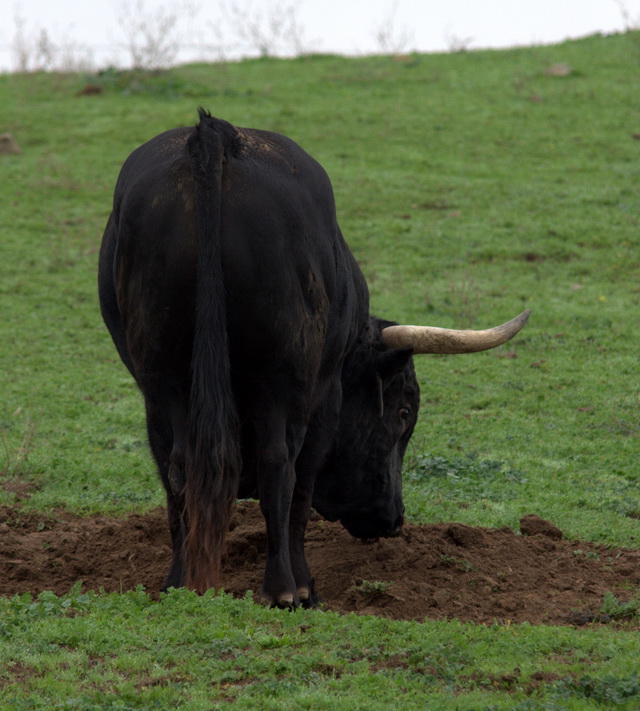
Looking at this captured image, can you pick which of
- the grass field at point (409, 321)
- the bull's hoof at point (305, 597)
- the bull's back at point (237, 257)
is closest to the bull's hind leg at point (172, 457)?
the bull's back at point (237, 257)

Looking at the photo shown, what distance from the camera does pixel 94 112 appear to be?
74.2ft

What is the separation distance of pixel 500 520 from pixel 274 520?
2.48 meters

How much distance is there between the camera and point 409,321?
40.3 ft

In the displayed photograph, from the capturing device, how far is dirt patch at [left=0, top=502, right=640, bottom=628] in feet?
17.9

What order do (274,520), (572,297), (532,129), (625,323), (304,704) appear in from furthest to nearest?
(532,129) → (572,297) → (625,323) → (274,520) → (304,704)

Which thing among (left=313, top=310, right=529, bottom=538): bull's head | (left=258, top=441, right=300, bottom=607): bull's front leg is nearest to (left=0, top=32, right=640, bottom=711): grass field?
(left=258, top=441, right=300, bottom=607): bull's front leg

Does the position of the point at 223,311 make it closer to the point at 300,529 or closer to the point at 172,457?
the point at 172,457

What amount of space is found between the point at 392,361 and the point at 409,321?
603cm

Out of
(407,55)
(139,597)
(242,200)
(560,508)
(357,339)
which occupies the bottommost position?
(560,508)

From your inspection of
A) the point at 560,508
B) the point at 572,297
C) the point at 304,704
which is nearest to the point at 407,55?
the point at 572,297

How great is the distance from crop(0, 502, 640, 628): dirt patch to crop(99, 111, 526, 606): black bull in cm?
57

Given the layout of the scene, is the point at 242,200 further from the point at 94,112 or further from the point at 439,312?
the point at 94,112

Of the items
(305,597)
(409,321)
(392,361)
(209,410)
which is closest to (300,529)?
(305,597)

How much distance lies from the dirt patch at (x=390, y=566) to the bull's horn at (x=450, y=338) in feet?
3.93
